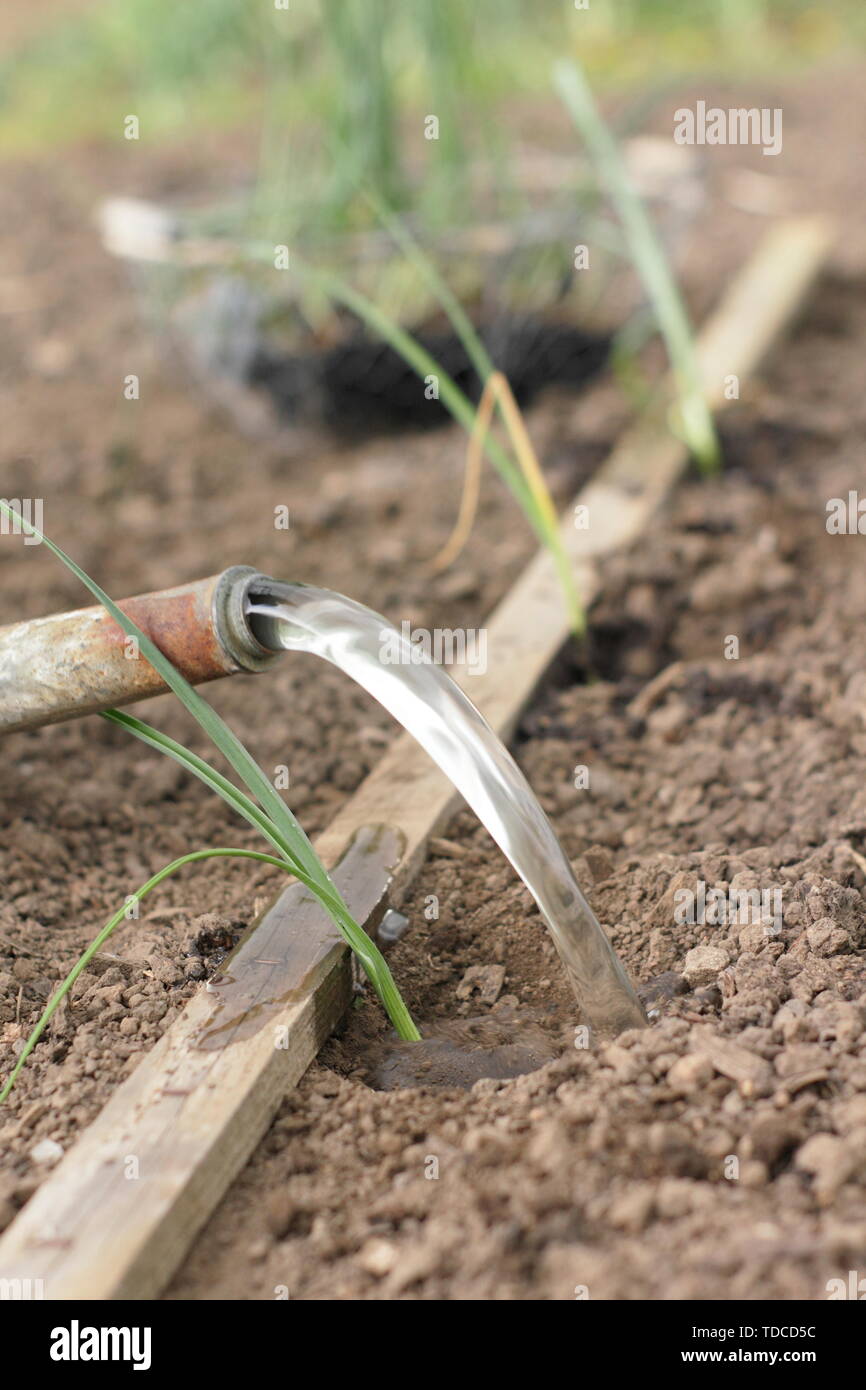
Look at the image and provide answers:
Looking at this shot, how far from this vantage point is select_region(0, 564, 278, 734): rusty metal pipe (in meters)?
1.38

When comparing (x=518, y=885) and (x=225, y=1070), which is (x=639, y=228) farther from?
(x=225, y=1070)

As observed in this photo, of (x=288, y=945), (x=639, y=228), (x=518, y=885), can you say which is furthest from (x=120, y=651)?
(x=639, y=228)

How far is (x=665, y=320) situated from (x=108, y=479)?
1.22 m

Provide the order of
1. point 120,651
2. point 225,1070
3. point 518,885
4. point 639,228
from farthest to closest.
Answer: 1. point 639,228
2. point 518,885
3. point 120,651
4. point 225,1070

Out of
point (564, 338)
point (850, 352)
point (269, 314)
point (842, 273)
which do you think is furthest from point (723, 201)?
Result: point (269, 314)

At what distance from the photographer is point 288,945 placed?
1438mm

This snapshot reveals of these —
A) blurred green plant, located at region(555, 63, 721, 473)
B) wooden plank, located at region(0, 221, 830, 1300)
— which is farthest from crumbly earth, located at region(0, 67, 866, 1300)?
blurred green plant, located at region(555, 63, 721, 473)

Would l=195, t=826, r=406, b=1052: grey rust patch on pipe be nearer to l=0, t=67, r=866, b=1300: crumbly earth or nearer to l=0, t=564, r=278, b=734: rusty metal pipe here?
l=0, t=67, r=866, b=1300: crumbly earth

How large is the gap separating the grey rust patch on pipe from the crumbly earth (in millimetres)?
63

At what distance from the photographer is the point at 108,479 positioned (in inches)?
111

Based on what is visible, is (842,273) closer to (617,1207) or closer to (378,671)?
(378,671)

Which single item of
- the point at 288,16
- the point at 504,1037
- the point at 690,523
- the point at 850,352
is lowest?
the point at 504,1037

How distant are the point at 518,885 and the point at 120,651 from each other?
59 centimetres

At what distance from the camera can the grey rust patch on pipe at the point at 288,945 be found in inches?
52.7
